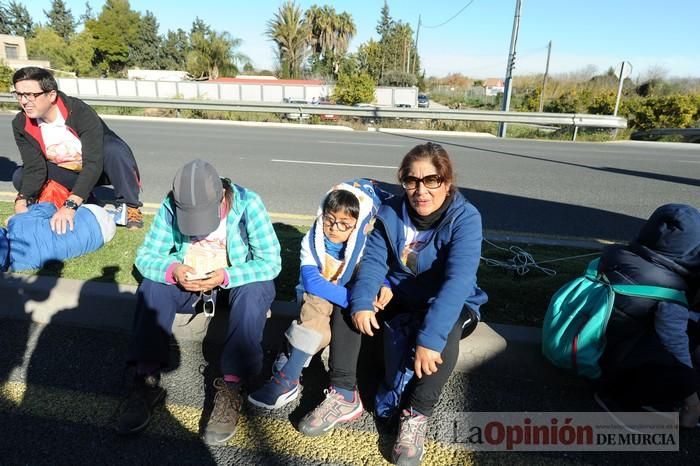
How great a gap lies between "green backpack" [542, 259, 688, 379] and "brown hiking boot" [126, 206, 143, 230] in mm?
3286

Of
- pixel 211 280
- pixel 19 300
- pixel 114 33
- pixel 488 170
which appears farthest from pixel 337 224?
pixel 114 33

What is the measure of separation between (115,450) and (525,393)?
192 centimetres

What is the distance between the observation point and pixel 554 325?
7.47ft

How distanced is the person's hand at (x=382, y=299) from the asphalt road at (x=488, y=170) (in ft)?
9.24

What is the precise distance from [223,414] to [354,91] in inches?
890

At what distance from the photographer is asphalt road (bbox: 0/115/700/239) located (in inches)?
211

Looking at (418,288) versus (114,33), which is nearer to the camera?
(418,288)

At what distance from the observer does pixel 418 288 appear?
2.30m

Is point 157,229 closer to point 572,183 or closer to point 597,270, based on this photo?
point 597,270

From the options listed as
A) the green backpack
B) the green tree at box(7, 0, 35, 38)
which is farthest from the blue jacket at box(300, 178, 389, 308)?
the green tree at box(7, 0, 35, 38)

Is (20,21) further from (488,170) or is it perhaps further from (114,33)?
(488,170)

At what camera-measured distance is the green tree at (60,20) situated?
7556cm

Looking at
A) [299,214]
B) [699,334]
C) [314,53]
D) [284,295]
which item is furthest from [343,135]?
[314,53]

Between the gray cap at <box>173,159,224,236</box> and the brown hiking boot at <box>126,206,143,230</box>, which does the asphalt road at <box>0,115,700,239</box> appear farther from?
the gray cap at <box>173,159,224,236</box>
